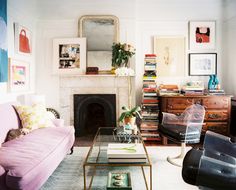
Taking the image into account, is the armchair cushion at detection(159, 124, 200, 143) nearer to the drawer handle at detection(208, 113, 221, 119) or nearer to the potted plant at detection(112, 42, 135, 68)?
the drawer handle at detection(208, 113, 221, 119)

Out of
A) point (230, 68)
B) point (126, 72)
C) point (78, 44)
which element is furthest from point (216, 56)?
point (78, 44)

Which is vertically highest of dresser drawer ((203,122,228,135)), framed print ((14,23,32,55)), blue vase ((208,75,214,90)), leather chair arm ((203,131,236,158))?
framed print ((14,23,32,55))

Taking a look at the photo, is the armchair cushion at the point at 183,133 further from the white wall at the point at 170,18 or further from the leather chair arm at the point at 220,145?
the white wall at the point at 170,18

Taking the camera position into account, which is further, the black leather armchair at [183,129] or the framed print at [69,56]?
the framed print at [69,56]

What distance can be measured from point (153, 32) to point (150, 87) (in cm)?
122

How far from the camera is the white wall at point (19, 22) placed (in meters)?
3.42

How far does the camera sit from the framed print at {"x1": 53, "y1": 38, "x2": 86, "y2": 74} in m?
4.37

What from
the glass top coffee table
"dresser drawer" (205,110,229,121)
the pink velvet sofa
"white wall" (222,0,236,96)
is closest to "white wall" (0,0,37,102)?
the pink velvet sofa

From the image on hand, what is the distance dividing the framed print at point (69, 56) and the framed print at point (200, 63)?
2.12m

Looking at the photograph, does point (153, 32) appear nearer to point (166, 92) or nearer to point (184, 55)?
point (184, 55)

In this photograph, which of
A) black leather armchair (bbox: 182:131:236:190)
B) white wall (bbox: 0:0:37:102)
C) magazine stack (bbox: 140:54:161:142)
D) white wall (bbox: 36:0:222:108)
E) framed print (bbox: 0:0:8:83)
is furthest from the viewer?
white wall (bbox: 36:0:222:108)

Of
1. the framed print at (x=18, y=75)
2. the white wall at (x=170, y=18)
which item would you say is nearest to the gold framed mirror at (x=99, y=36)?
the white wall at (x=170, y=18)

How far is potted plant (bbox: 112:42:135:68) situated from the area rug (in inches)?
72.1

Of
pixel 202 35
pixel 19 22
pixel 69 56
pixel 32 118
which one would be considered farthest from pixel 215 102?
pixel 19 22
